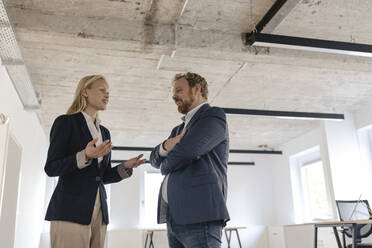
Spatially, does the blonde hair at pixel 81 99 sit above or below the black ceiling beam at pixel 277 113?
below

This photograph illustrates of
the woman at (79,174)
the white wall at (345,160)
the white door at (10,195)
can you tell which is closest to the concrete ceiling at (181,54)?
the white wall at (345,160)

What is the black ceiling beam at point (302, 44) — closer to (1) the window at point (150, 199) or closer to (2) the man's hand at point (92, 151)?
(2) the man's hand at point (92, 151)

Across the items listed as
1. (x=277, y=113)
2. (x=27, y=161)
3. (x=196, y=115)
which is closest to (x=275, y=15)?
(x=196, y=115)

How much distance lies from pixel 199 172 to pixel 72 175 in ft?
1.69

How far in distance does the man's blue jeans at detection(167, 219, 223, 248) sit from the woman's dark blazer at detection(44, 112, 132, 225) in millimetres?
309

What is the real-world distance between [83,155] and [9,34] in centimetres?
222

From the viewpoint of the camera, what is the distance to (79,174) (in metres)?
1.52

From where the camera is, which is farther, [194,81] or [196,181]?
[194,81]

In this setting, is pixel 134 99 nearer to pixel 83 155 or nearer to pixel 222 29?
pixel 222 29

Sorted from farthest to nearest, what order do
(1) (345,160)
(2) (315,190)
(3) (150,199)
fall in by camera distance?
(3) (150,199) → (2) (315,190) → (1) (345,160)

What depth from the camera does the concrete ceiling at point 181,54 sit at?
3.51 meters

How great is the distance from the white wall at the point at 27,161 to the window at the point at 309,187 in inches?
221

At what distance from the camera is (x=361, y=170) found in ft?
22.0

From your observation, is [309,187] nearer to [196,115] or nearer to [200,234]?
[196,115]
